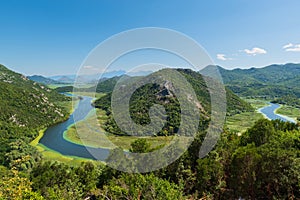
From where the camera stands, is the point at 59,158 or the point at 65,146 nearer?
the point at 59,158

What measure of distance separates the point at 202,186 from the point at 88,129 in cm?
2924

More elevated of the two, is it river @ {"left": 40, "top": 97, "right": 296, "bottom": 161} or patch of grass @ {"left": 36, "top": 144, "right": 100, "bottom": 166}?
river @ {"left": 40, "top": 97, "right": 296, "bottom": 161}

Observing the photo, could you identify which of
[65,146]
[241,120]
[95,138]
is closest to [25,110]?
[65,146]

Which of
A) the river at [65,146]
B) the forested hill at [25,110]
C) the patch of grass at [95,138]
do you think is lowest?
the river at [65,146]

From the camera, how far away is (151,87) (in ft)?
162

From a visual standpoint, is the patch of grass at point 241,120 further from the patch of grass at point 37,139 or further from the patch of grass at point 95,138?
the patch of grass at point 37,139

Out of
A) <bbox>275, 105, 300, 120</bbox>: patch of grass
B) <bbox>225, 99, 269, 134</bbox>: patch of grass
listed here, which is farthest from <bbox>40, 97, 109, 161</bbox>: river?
<bbox>275, 105, 300, 120</bbox>: patch of grass

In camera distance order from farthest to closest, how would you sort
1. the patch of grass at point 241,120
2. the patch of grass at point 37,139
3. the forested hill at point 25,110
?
the patch of grass at point 241,120 < the forested hill at point 25,110 < the patch of grass at point 37,139

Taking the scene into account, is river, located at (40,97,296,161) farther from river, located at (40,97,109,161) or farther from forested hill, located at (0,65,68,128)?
forested hill, located at (0,65,68,128)

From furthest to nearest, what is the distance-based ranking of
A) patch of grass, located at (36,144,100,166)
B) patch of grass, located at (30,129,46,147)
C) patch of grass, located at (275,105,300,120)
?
patch of grass, located at (275,105,300,120) < patch of grass, located at (30,129,46,147) < patch of grass, located at (36,144,100,166)

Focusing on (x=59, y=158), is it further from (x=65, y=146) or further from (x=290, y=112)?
(x=290, y=112)

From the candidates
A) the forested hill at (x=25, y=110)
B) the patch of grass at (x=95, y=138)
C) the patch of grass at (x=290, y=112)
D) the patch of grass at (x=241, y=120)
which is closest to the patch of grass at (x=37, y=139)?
the forested hill at (x=25, y=110)

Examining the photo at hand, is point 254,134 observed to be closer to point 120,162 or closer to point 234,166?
point 234,166

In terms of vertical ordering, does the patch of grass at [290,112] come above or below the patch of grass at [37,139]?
above
